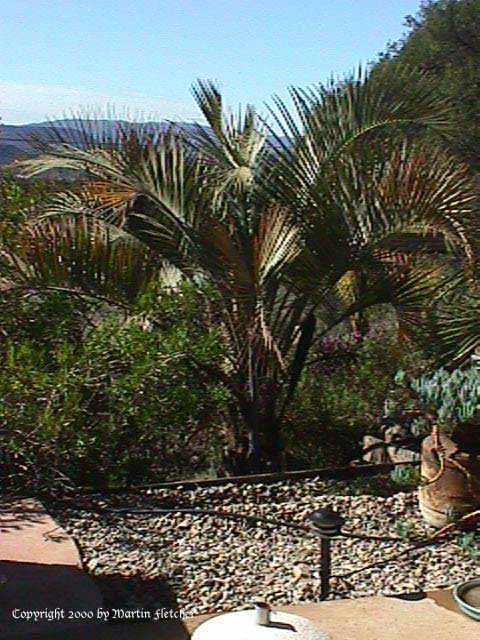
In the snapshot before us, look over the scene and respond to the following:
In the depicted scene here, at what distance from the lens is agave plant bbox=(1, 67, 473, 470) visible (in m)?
5.55

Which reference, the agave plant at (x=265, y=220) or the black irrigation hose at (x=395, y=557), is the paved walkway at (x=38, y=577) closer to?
the black irrigation hose at (x=395, y=557)

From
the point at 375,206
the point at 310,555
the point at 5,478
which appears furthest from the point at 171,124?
the point at 310,555

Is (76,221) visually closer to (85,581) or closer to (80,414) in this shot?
(80,414)

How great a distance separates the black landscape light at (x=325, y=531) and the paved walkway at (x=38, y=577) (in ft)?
2.95

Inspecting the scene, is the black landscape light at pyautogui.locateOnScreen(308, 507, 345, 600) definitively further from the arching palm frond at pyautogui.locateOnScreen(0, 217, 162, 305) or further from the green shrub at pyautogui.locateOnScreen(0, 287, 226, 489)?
the arching palm frond at pyautogui.locateOnScreen(0, 217, 162, 305)

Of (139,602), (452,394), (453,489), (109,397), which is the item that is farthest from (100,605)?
(452,394)

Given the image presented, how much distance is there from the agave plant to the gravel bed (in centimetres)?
76

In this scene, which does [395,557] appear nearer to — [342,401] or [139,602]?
[139,602]

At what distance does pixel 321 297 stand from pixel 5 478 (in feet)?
7.01

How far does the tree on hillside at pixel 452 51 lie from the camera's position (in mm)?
10906

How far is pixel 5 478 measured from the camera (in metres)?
5.20

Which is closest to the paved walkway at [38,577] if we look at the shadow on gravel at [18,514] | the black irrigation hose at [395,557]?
the shadow on gravel at [18,514]

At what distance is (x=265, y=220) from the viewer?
549cm

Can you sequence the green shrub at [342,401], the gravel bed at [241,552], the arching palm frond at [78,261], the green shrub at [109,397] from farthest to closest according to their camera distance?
the green shrub at [342,401]
the arching palm frond at [78,261]
the green shrub at [109,397]
the gravel bed at [241,552]
